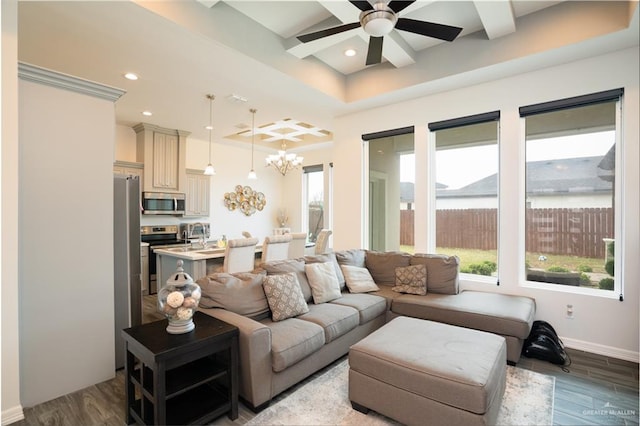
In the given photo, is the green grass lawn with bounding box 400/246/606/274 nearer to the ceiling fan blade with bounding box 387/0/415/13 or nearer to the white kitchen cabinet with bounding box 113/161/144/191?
the ceiling fan blade with bounding box 387/0/415/13

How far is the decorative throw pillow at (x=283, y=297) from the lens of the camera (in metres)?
2.65

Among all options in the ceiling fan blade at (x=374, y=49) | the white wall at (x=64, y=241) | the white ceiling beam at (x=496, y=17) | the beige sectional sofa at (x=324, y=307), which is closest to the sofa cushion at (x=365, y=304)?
the beige sectional sofa at (x=324, y=307)

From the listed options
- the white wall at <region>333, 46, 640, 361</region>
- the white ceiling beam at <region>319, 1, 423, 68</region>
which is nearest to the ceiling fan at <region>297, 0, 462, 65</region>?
the white ceiling beam at <region>319, 1, 423, 68</region>

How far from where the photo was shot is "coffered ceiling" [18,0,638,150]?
265 centimetres

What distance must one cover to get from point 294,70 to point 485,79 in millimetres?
2256

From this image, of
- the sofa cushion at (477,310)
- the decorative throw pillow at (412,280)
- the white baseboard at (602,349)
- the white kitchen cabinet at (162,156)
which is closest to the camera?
the sofa cushion at (477,310)

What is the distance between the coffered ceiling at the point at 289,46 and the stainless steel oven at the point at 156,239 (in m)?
2.35

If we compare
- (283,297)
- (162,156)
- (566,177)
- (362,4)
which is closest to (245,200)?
(162,156)

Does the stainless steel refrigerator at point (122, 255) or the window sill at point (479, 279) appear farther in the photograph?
the window sill at point (479, 279)

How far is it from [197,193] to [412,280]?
16.1 feet

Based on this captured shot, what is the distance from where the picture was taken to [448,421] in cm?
178

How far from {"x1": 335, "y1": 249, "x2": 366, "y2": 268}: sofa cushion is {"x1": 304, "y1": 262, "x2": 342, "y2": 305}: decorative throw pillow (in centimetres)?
54

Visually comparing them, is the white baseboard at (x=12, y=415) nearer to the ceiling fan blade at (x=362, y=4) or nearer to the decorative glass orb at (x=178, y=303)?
the decorative glass orb at (x=178, y=303)

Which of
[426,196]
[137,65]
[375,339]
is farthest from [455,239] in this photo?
[137,65]
